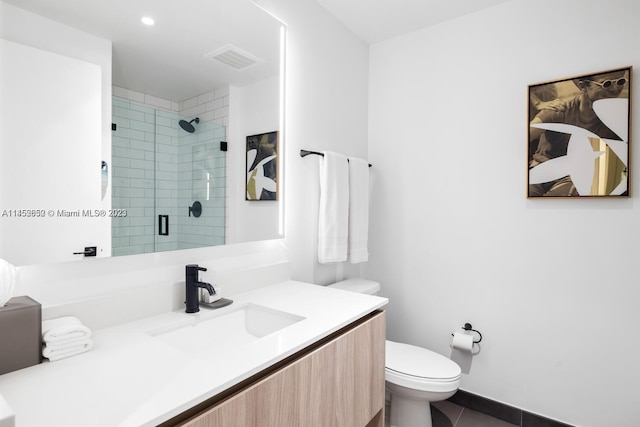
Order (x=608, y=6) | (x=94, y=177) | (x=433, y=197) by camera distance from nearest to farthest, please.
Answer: (x=94, y=177) → (x=608, y=6) → (x=433, y=197)

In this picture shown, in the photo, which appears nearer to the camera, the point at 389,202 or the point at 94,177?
the point at 94,177

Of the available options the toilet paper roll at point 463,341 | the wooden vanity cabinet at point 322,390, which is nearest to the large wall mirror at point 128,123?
the wooden vanity cabinet at point 322,390

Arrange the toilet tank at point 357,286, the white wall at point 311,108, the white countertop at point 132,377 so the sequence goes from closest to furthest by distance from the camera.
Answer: the white countertop at point 132,377 < the white wall at point 311,108 < the toilet tank at point 357,286

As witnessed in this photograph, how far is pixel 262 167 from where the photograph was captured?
159 cm

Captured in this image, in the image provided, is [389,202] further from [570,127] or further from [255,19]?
[255,19]

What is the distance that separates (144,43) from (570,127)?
1.95 m

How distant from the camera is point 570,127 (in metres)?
1.71

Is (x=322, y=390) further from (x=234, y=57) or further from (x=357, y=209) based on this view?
(x=234, y=57)

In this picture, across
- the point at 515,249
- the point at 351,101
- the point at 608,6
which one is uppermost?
the point at 608,6

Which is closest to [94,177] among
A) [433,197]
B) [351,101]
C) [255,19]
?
[255,19]

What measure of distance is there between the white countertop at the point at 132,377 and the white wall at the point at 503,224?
1.24m

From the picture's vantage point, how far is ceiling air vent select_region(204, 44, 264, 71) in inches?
55.0

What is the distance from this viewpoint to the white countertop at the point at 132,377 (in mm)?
618

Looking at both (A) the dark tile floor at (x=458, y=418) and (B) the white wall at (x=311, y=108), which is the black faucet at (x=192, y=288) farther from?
(A) the dark tile floor at (x=458, y=418)
